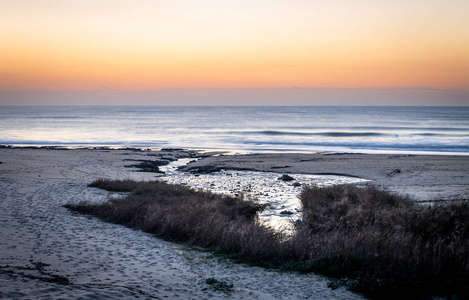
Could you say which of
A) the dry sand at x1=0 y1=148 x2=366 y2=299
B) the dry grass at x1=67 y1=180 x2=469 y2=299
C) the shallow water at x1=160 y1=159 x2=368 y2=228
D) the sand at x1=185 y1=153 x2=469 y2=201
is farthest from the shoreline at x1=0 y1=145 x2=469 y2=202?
the dry sand at x1=0 y1=148 x2=366 y2=299

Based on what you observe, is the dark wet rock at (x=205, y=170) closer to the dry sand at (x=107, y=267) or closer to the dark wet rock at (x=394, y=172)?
the dark wet rock at (x=394, y=172)

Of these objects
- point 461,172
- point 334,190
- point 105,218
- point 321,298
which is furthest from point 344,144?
point 321,298

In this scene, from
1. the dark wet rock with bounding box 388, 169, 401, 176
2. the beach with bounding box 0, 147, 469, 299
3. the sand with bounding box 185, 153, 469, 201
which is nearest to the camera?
the beach with bounding box 0, 147, 469, 299

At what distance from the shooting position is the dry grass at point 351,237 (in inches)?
296

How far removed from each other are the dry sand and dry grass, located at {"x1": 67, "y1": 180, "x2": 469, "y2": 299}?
605mm

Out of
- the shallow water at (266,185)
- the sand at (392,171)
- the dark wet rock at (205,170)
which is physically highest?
the sand at (392,171)

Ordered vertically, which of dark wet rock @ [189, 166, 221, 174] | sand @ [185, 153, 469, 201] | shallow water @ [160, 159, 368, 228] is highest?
sand @ [185, 153, 469, 201]

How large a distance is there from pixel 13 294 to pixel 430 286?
7.46m

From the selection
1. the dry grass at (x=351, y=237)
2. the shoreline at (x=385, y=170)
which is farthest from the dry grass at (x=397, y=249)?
the shoreline at (x=385, y=170)

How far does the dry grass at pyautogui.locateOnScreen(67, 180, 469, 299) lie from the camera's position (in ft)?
24.7

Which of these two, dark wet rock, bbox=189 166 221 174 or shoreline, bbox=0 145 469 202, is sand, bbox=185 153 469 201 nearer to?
shoreline, bbox=0 145 469 202

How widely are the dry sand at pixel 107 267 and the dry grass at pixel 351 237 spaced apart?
61 cm

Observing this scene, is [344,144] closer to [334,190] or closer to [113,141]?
[113,141]

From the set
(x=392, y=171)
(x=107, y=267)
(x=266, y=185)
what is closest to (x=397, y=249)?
(x=107, y=267)
